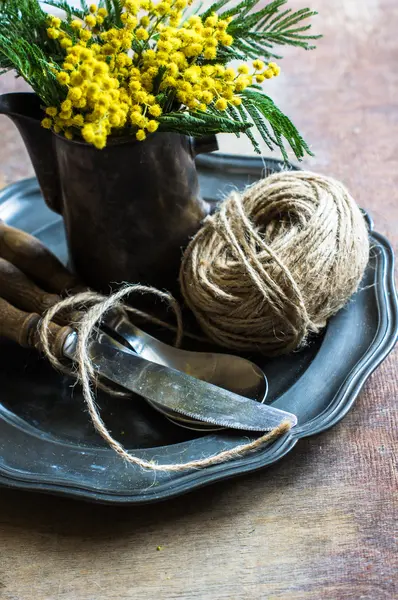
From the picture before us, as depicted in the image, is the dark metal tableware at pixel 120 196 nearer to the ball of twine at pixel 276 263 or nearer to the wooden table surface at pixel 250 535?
the ball of twine at pixel 276 263

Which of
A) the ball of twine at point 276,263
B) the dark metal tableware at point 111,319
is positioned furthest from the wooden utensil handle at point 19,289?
the ball of twine at point 276,263

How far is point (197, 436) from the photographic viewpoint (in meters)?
0.49

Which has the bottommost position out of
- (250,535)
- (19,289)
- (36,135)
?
(250,535)

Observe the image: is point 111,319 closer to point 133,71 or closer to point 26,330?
point 26,330

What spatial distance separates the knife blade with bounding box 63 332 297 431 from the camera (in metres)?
0.47

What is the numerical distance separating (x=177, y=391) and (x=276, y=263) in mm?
123

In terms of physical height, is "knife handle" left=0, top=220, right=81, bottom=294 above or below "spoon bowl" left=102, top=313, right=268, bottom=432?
above

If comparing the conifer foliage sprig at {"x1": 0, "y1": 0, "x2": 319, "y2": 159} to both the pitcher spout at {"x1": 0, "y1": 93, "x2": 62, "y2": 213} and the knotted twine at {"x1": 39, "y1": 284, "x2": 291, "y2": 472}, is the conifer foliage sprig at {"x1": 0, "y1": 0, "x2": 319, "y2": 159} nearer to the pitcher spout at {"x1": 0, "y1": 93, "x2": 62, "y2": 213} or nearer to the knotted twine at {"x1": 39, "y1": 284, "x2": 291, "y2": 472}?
the pitcher spout at {"x1": 0, "y1": 93, "x2": 62, "y2": 213}

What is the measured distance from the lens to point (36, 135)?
54cm

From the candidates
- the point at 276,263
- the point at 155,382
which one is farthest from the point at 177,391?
the point at 276,263

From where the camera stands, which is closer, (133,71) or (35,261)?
(133,71)

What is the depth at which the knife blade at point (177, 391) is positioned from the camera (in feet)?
1.55

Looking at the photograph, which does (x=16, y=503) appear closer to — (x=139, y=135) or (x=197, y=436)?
(x=197, y=436)

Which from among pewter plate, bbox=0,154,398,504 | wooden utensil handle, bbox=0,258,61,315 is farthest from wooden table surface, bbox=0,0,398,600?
wooden utensil handle, bbox=0,258,61,315
